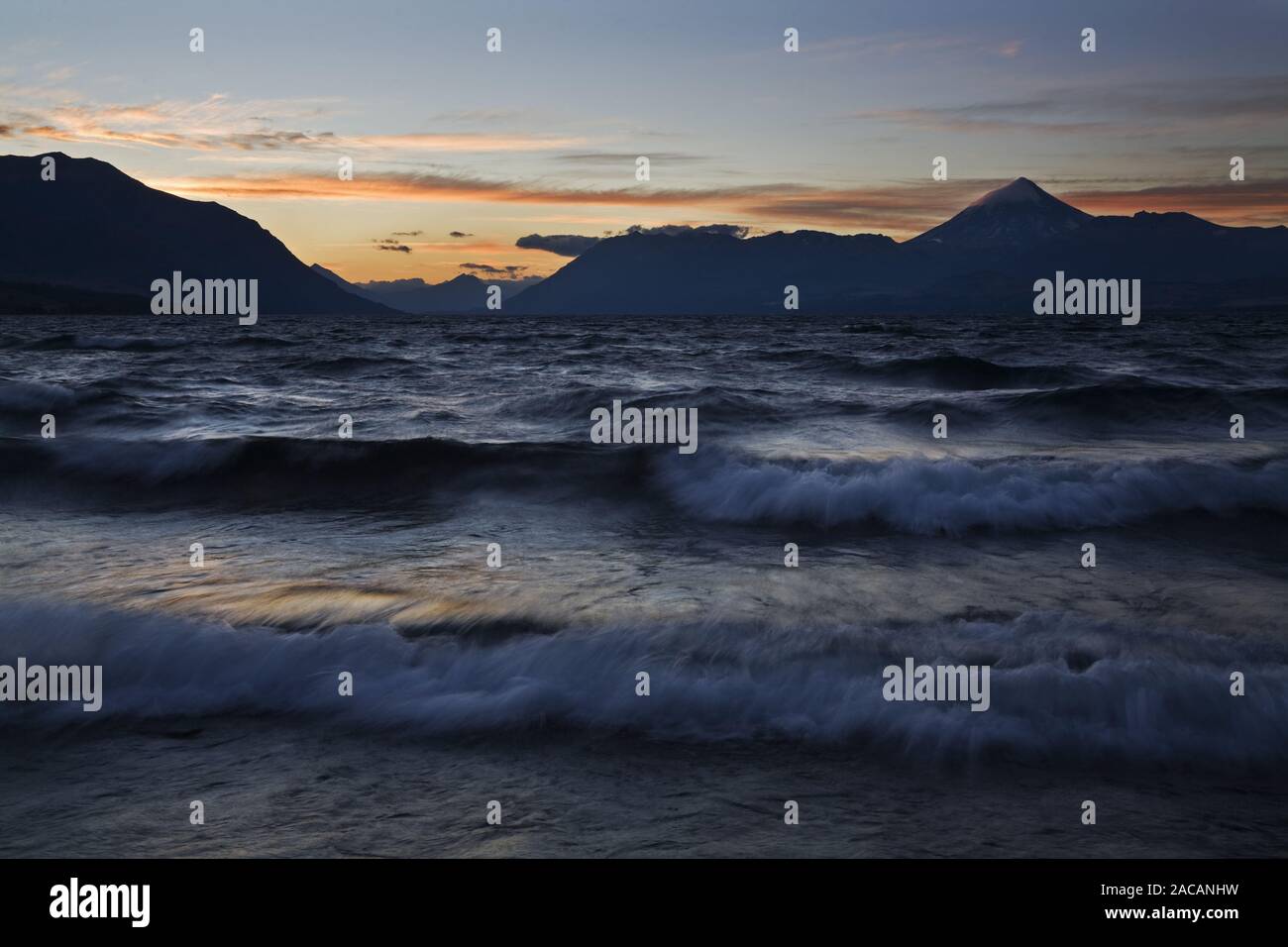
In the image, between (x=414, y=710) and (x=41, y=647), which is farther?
(x=41, y=647)

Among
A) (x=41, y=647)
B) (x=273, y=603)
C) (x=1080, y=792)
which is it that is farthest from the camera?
(x=273, y=603)

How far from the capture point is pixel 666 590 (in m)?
9.27

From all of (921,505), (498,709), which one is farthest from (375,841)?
(921,505)

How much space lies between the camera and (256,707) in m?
6.71

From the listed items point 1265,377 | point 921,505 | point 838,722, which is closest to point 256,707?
point 838,722

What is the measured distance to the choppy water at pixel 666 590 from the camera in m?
6.09

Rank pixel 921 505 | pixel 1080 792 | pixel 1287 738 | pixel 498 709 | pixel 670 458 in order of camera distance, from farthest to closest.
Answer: pixel 670 458, pixel 921 505, pixel 498 709, pixel 1287 738, pixel 1080 792

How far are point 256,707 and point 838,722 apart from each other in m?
4.02

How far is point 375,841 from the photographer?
15.8ft

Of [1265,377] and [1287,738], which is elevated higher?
[1265,377]

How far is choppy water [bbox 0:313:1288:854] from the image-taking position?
6090 millimetres

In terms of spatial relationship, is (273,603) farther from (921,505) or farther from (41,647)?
(921,505)
